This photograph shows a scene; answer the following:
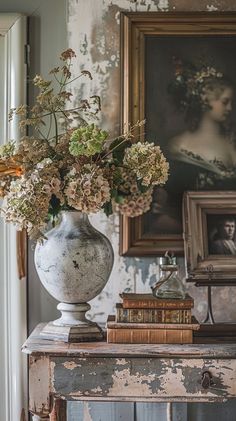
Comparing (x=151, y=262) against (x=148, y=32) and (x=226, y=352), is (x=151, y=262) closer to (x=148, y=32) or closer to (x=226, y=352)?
(x=226, y=352)

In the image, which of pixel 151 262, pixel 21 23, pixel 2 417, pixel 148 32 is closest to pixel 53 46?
pixel 21 23

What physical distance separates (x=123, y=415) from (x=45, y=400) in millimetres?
704

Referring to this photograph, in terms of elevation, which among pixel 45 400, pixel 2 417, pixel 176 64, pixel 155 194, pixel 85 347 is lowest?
pixel 2 417

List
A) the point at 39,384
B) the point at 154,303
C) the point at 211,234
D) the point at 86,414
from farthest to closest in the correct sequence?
the point at 86,414 < the point at 211,234 < the point at 154,303 < the point at 39,384

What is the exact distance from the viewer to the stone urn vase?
2629 mm

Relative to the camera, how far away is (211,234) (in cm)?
301

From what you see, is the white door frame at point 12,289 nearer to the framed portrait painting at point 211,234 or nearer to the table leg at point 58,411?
the table leg at point 58,411

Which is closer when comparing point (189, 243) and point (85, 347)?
point (85, 347)

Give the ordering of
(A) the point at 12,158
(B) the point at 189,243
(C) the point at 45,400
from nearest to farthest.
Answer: (C) the point at 45,400, (A) the point at 12,158, (B) the point at 189,243

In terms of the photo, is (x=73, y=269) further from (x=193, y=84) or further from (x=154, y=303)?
(x=193, y=84)

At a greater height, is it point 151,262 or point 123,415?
point 151,262

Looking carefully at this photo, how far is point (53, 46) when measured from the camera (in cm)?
312

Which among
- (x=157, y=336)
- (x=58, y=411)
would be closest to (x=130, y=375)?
(x=157, y=336)

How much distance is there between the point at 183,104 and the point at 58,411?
1276 millimetres
